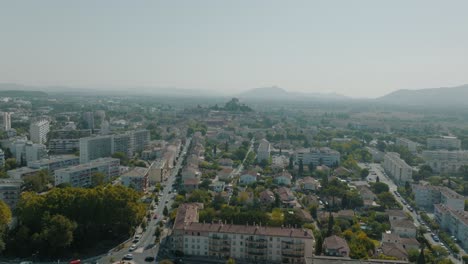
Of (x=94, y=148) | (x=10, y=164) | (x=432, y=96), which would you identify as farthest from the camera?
(x=432, y=96)

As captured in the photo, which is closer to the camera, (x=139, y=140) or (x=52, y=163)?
(x=52, y=163)

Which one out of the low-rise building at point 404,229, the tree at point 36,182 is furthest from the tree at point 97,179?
the low-rise building at point 404,229

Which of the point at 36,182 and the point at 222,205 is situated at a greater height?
the point at 36,182

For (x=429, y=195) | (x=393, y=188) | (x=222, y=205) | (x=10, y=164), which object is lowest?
(x=393, y=188)

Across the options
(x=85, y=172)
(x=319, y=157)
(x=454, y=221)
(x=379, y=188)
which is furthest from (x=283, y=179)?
(x=85, y=172)

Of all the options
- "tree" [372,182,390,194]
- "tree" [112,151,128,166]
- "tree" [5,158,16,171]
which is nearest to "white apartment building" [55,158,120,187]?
"tree" [112,151,128,166]

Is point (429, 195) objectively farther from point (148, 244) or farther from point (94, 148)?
point (94, 148)

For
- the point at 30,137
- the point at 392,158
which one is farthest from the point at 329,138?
the point at 30,137

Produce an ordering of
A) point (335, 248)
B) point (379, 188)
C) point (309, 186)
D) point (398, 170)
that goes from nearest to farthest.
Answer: point (335, 248) < point (379, 188) < point (309, 186) < point (398, 170)
